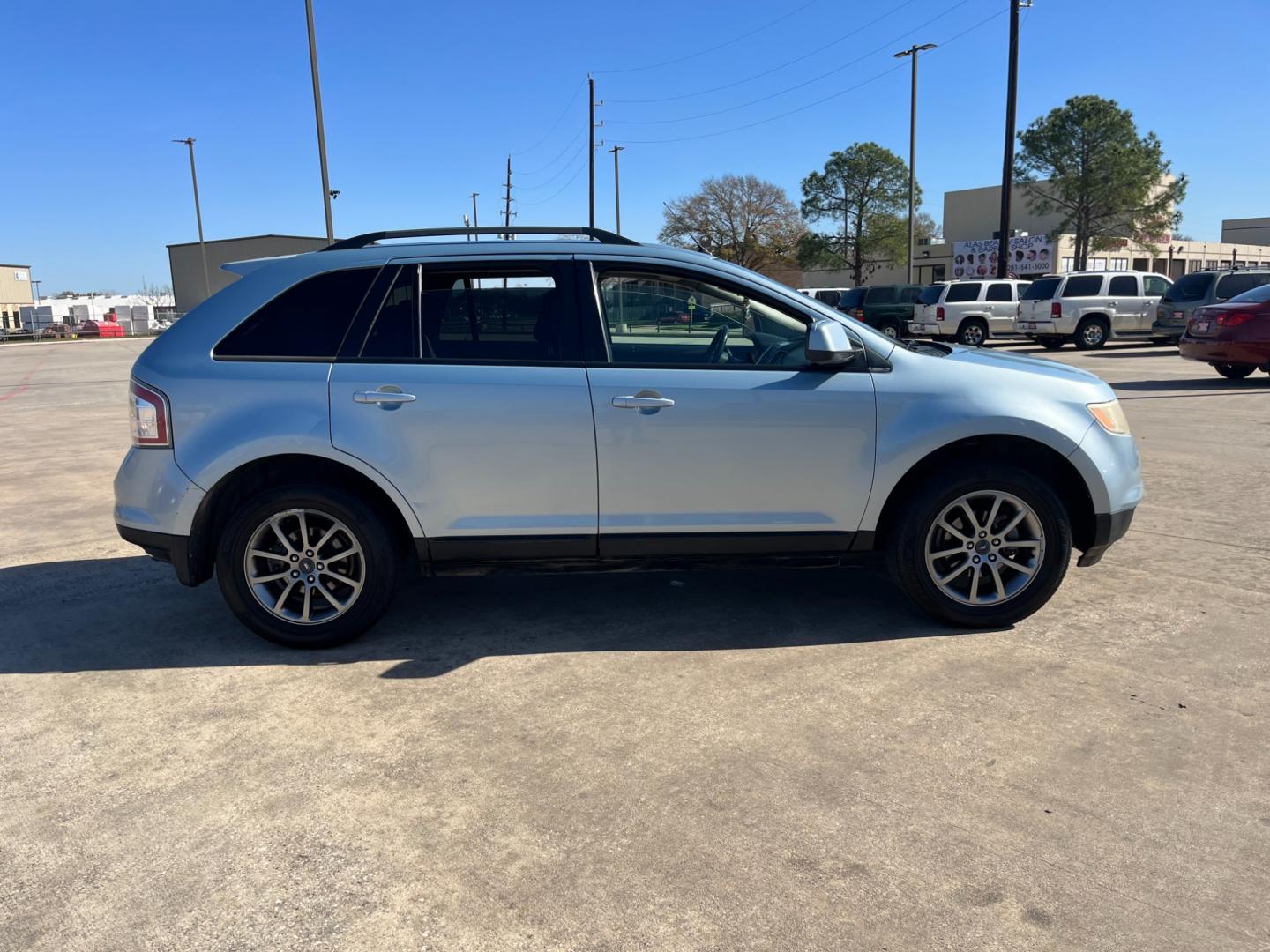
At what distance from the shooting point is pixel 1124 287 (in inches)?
917

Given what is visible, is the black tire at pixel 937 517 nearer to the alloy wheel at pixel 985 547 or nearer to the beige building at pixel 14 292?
the alloy wheel at pixel 985 547

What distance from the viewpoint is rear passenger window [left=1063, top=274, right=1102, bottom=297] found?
76.4 feet

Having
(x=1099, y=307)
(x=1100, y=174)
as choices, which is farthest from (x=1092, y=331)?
(x=1100, y=174)

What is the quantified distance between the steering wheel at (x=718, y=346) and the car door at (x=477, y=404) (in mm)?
619

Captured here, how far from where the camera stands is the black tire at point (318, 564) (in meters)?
4.10

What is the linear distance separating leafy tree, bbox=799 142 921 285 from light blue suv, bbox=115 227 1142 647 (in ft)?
179

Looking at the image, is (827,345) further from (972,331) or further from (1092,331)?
(972,331)

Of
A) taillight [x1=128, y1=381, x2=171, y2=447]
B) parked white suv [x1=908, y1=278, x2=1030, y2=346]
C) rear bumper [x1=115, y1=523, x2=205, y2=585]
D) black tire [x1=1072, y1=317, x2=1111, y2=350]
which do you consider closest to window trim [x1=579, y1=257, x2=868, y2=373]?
taillight [x1=128, y1=381, x2=171, y2=447]

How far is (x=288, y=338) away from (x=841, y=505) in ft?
8.71

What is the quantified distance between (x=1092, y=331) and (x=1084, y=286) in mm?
1164

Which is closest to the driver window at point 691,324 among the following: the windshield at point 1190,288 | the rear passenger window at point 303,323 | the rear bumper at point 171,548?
the rear passenger window at point 303,323

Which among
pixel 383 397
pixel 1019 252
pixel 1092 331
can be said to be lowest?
pixel 1092 331

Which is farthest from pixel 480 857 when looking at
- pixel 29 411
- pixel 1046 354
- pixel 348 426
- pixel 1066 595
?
pixel 1046 354

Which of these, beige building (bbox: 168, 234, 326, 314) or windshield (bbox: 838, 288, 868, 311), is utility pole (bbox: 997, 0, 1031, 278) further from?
beige building (bbox: 168, 234, 326, 314)
